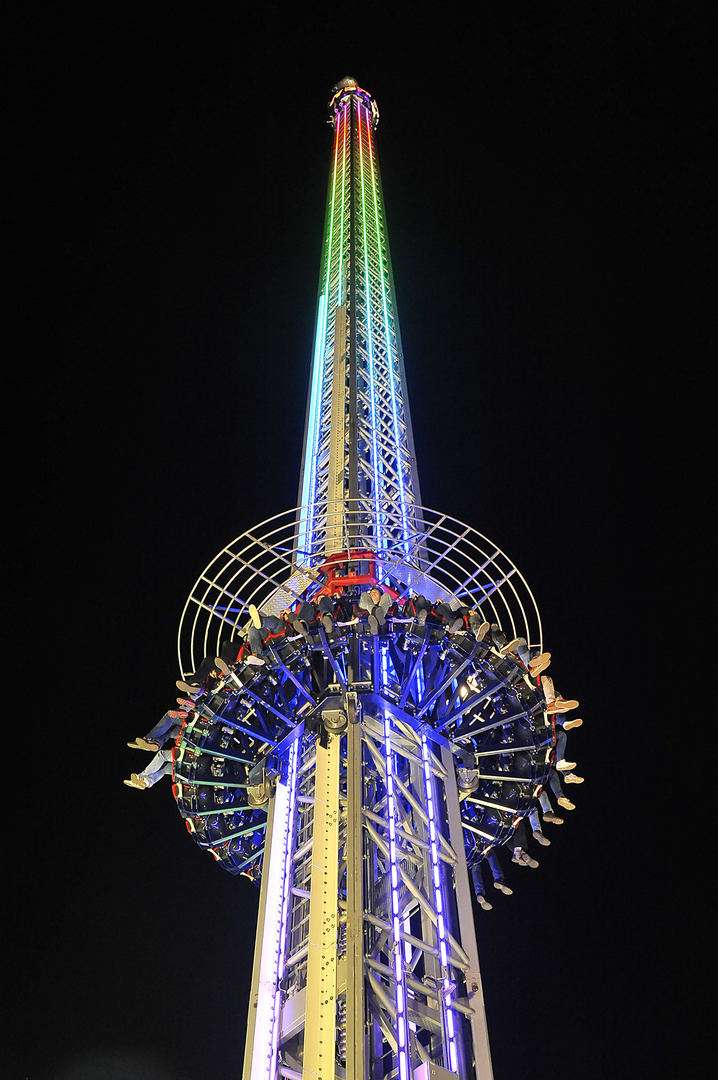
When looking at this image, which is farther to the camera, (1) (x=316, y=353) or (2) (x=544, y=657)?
(1) (x=316, y=353)

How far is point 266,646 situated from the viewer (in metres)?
15.0

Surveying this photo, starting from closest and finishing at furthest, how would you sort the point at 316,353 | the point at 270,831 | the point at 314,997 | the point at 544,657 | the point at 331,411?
the point at 314,997, the point at 270,831, the point at 544,657, the point at 331,411, the point at 316,353

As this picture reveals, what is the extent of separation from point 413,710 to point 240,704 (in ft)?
9.85

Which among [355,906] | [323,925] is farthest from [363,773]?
[323,925]

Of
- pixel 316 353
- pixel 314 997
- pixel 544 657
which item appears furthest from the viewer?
pixel 316 353

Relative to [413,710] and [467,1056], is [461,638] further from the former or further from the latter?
[467,1056]

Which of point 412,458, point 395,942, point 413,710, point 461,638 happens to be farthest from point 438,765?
point 412,458

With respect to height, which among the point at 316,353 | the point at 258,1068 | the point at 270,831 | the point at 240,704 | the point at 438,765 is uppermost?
the point at 316,353

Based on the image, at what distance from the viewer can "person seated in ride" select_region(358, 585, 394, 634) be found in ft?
49.1

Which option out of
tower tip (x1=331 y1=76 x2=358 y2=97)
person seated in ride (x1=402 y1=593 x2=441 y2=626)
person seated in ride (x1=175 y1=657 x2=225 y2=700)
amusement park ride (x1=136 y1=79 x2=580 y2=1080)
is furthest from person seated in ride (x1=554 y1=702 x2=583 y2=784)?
tower tip (x1=331 y1=76 x2=358 y2=97)

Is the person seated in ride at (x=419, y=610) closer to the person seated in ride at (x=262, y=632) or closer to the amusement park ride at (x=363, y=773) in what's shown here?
the amusement park ride at (x=363, y=773)

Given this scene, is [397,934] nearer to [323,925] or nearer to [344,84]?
[323,925]

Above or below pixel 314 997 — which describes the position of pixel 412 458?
above

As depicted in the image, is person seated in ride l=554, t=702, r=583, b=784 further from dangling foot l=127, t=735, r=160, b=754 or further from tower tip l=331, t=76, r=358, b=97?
tower tip l=331, t=76, r=358, b=97
